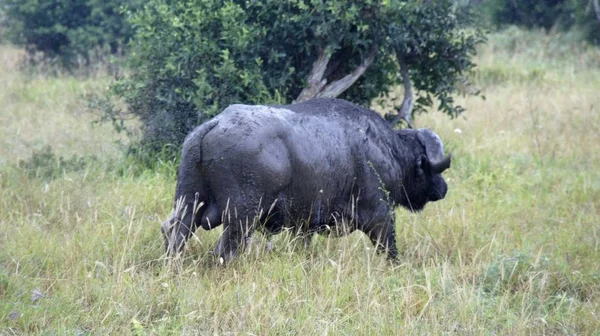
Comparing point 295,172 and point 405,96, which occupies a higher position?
point 295,172

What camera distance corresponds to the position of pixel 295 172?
19.5ft

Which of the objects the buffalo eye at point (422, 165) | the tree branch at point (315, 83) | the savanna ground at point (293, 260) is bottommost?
the savanna ground at point (293, 260)

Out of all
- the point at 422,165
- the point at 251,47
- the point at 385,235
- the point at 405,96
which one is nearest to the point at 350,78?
the point at 405,96

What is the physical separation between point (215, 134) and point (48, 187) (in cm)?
259

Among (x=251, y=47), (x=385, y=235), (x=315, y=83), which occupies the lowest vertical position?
(x=385, y=235)

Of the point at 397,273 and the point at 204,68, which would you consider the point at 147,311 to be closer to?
the point at 397,273

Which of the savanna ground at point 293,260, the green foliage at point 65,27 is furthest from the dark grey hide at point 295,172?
the green foliage at point 65,27

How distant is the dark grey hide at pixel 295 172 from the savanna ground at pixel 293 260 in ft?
0.72

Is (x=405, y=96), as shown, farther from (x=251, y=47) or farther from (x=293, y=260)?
(x=293, y=260)

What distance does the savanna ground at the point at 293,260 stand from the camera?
5.10 m

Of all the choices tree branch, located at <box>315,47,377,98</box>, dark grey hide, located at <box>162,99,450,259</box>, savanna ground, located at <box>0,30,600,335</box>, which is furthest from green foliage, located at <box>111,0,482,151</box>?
dark grey hide, located at <box>162,99,450,259</box>

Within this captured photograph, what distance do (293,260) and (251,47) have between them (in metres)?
3.47

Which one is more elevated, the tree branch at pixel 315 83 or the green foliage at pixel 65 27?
the tree branch at pixel 315 83

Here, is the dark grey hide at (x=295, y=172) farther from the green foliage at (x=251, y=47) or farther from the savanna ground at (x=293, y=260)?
the green foliage at (x=251, y=47)
